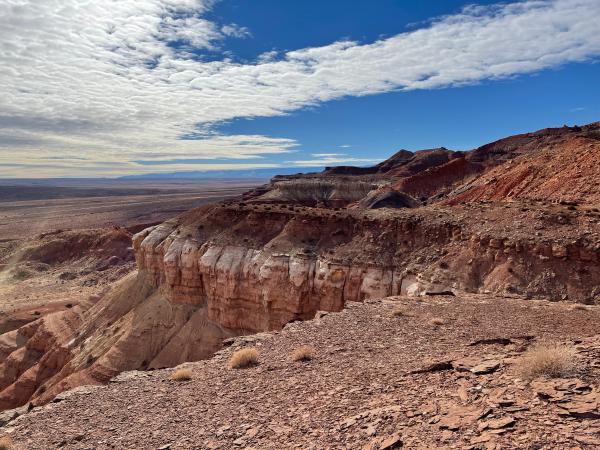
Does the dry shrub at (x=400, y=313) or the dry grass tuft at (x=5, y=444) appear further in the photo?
the dry shrub at (x=400, y=313)

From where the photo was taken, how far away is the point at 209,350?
2714 centimetres

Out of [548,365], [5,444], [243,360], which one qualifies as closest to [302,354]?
[243,360]

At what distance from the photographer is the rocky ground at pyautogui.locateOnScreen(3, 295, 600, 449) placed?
5867mm

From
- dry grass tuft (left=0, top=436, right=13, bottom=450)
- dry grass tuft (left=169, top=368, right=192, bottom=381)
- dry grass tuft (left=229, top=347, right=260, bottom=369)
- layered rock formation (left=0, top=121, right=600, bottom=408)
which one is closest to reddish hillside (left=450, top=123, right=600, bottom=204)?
layered rock formation (left=0, top=121, right=600, bottom=408)

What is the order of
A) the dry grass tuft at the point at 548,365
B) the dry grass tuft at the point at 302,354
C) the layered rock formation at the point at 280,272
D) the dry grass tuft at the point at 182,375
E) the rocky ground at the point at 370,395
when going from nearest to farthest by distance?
the rocky ground at the point at 370,395 < the dry grass tuft at the point at 548,365 < the dry grass tuft at the point at 302,354 < the dry grass tuft at the point at 182,375 < the layered rock formation at the point at 280,272

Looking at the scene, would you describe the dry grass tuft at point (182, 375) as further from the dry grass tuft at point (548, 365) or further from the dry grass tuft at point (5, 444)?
the dry grass tuft at point (548, 365)

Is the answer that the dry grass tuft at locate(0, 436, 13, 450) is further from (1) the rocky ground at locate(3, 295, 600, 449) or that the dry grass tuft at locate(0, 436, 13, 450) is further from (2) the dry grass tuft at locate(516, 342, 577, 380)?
(2) the dry grass tuft at locate(516, 342, 577, 380)

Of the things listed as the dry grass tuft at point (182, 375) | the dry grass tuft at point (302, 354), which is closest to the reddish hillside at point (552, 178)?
the dry grass tuft at point (302, 354)

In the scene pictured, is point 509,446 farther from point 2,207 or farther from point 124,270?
point 2,207

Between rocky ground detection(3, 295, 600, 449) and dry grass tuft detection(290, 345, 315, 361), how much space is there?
18 centimetres

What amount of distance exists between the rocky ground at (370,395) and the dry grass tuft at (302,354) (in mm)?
176

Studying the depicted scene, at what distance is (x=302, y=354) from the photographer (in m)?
10.6

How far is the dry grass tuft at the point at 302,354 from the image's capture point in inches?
418

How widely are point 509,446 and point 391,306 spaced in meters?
9.37
